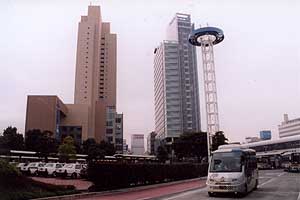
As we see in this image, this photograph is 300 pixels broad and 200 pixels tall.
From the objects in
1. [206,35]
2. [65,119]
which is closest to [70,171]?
[206,35]

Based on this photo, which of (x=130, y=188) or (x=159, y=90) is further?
(x=159, y=90)

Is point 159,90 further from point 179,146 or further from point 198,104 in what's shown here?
point 179,146

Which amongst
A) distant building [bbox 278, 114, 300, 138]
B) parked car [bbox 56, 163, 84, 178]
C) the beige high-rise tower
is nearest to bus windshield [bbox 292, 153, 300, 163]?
parked car [bbox 56, 163, 84, 178]

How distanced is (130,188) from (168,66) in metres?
110

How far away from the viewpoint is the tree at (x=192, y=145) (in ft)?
218

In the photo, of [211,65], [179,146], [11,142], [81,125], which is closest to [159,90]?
[81,125]

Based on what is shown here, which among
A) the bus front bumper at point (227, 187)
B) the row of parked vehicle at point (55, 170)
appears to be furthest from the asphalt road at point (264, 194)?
the row of parked vehicle at point (55, 170)

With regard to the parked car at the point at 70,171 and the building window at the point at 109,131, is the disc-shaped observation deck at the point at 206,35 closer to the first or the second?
the parked car at the point at 70,171

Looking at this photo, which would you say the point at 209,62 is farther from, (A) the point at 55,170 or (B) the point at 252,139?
(B) the point at 252,139

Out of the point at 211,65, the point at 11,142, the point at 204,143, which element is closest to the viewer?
the point at 11,142

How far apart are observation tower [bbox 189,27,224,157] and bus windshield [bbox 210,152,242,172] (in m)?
52.9

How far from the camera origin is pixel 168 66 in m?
131

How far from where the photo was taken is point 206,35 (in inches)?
2844

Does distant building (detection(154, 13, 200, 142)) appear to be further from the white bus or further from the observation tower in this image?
the white bus
